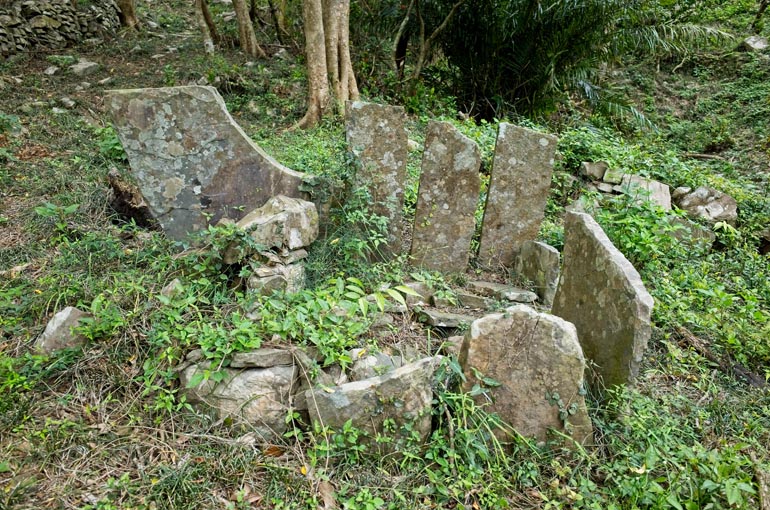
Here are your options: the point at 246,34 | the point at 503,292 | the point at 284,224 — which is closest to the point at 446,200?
the point at 503,292

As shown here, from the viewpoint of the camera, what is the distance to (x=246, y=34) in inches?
325

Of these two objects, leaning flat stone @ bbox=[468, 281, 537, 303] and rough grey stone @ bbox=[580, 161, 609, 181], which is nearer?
leaning flat stone @ bbox=[468, 281, 537, 303]

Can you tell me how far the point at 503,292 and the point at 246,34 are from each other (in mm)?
6956

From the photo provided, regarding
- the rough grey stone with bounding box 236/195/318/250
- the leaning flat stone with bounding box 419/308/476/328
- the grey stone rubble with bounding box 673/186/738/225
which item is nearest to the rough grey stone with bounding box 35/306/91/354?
the rough grey stone with bounding box 236/195/318/250

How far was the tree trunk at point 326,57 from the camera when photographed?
5.78 m

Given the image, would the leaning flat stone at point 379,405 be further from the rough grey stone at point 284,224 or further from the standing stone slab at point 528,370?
the rough grey stone at point 284,224

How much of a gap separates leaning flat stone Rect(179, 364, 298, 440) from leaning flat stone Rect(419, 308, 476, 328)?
107 cm

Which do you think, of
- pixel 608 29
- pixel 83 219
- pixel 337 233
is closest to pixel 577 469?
pixel 337 233

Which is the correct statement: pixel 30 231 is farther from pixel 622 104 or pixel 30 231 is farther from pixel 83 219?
pixel 622 104

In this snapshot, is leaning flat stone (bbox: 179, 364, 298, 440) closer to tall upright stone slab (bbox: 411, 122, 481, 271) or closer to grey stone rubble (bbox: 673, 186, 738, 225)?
tall upright stone slab (bbox: 411, 122, 481, 271)

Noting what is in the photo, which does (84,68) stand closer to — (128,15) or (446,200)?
(128,15)

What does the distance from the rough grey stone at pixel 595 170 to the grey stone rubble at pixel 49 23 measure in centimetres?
827

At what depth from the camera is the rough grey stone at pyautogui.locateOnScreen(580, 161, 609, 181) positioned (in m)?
5.57

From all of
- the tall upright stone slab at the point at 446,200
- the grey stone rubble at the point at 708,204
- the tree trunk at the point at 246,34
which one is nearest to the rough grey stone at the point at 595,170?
the grey stone rubble at the point at 708,204
